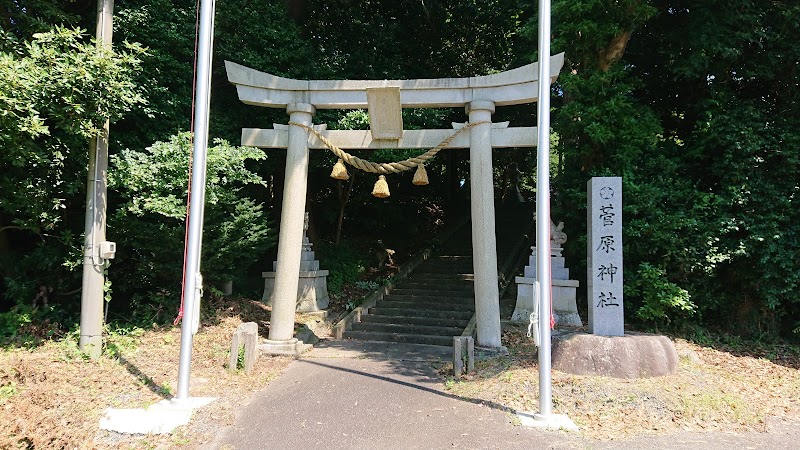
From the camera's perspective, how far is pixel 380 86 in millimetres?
7441

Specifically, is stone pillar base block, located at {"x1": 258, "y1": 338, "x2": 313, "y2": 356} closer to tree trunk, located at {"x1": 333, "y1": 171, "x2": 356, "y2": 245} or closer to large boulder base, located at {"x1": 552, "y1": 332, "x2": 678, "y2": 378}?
large boulder base, located at {"x1": 552, "y1": 332, "x2": 678, "y2": 378}

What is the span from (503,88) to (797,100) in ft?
19.1

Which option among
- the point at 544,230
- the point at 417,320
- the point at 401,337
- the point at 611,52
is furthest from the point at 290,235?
the point at 611,52

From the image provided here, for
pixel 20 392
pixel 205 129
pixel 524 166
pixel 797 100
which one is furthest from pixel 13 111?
pixel 524 166

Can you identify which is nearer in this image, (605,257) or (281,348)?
(605,257)

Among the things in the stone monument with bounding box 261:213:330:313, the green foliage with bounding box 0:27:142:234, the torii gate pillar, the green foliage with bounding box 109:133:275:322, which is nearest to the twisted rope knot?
the torii gate pillar

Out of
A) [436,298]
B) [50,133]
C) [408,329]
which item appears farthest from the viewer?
[436,298]

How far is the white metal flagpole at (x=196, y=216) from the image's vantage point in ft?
17.8

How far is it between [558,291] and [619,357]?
3721 mm

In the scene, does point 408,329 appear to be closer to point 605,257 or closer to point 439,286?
point 439,286

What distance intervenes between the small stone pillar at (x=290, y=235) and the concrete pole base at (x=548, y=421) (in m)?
4.23

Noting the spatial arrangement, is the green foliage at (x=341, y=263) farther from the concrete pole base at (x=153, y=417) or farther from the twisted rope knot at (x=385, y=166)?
the concrete pole base at (x=153, y=417)

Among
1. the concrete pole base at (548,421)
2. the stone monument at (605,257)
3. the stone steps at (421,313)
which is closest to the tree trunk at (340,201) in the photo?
the stone steps at (421,313)

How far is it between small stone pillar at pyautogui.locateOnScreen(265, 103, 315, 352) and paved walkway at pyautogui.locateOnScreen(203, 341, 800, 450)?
1120 millimetres
